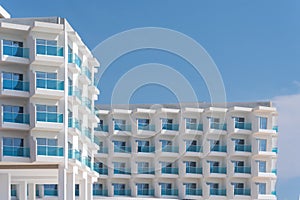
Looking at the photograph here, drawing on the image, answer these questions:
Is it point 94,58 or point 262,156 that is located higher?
point 94,58

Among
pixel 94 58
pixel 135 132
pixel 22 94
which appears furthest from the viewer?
pixel 135 132

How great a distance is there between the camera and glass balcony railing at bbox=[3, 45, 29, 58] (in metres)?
28.9

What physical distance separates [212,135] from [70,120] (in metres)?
18.3

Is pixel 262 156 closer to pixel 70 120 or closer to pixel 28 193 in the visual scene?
pixel 28 193

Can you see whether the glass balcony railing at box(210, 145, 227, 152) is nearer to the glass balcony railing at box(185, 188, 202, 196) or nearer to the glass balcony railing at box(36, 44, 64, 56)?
the glass balcony railing at box(185, 188, 202, 196)

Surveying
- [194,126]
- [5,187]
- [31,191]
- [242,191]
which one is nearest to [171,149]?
[194,126]

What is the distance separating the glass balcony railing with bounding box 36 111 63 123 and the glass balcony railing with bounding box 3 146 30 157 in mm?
1142

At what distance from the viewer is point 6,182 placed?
29.6 meters

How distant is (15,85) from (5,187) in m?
3.60

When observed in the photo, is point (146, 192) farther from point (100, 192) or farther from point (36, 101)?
point (36, 101)

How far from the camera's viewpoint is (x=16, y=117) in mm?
28859

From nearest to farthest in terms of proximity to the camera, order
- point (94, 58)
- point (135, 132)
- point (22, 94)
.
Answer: point (22, 94) < point (94, 58) < point (135, 132)

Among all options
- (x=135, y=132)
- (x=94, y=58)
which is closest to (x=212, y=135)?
(x=135, y=132)

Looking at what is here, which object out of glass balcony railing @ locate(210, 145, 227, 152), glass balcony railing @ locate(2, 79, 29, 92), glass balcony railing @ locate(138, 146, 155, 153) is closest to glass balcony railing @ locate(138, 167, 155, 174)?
glass balcony railing @ locate(138, 146, 155, 153)
